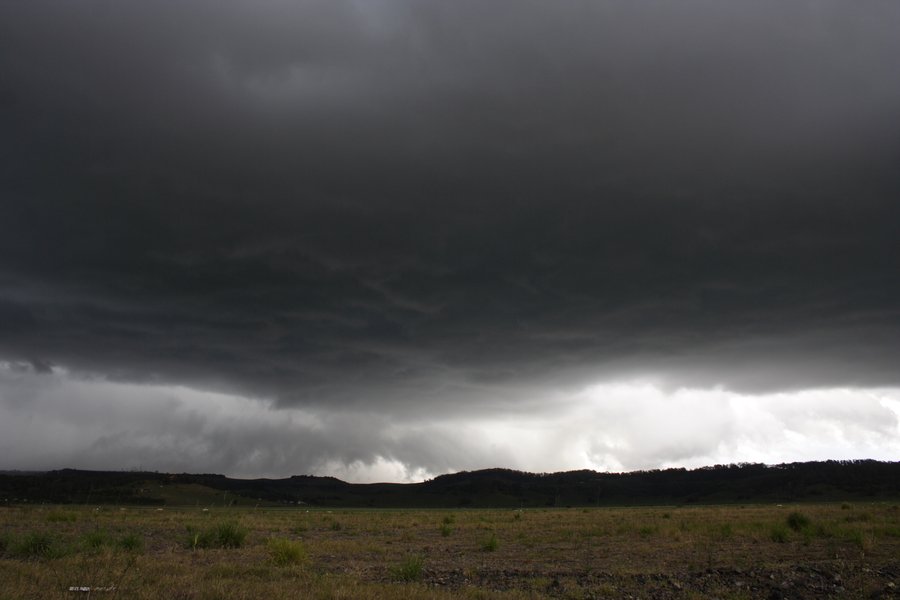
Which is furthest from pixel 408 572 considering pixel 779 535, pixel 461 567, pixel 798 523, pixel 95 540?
pixel 798 523

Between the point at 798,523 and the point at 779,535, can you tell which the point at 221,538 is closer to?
the point at 779,535

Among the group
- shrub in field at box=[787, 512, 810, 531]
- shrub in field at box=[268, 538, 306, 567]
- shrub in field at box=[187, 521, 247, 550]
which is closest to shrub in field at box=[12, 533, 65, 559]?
shrub in field at box=[187, 521, 247, 550]

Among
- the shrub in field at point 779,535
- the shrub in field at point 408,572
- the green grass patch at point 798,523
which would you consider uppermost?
the green grass patch at point 798,523

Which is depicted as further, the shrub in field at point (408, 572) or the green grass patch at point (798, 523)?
the green grass patch at point (798, 523)

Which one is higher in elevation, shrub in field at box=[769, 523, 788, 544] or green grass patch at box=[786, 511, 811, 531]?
green grass patch at box=[786, 511, 811, 531]

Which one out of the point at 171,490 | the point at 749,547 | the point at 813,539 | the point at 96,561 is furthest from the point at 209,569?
the point at 171,490

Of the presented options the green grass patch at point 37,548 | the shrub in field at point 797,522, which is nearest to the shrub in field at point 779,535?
the shrub in field at point 797,522

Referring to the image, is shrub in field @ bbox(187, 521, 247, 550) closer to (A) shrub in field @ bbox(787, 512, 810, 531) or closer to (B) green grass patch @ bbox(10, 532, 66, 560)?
(B) green grass patch @ bbox(10, 532, 66, 560)

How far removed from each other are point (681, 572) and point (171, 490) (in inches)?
6556

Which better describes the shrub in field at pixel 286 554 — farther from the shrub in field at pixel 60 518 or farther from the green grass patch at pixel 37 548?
the shrub in field at pixel 60 518

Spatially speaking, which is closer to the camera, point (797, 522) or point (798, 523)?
point (798, 523)

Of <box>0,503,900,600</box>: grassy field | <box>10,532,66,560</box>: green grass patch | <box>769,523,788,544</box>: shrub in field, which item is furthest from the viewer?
<box>769,523,788,544</box>: shrub in field

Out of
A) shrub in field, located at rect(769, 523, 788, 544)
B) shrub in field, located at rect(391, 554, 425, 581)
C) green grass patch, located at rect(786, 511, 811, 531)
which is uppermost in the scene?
green grass patch, located at rect(786, 511, 811, 531)

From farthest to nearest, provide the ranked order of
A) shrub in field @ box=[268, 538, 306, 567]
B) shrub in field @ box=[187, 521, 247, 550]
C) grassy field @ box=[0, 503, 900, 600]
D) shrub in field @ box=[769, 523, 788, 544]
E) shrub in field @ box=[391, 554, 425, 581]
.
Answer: shrub in field @ box=[769, 523, 788, 544], shrub in field @ box=[187, 521, 247, 550], shrub in field @ box=[268, 538, 306, 567], shrub in field @ box=[391, 554, 425, 581], grassy field @ box=[0, 503, 900, 600]
